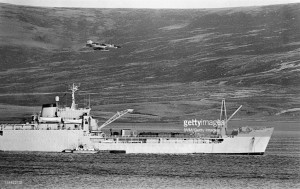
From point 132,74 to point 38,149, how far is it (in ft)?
406

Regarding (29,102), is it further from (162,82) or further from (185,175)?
(185,175)

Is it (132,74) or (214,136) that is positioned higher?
(132,74)

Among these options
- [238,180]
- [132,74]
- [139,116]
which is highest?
[132,74]

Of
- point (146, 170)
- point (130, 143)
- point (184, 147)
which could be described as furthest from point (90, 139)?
point (146, 170)

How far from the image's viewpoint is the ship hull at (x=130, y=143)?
243ft

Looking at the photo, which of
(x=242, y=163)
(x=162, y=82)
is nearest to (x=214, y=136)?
(x=242, y=163)

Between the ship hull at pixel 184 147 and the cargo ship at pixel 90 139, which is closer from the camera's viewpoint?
the cargo ship at pixel 90 139

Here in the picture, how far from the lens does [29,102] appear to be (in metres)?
174

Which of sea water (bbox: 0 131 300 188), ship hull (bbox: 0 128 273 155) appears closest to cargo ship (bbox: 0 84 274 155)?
ship hull (bbox: 0 128 273 155)

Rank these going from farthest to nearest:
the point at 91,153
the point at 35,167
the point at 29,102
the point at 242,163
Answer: the point at 29,102 → the point at 91,153 → the point at 242,163 → the point at 35,167

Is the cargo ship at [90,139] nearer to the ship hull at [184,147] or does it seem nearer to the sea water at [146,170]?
the ship hull at [184,147]

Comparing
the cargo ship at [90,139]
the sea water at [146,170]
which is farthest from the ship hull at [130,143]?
the sea water at [146,170]

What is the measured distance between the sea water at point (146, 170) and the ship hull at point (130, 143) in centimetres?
148

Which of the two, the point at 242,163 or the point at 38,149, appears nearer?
the point at 242,163
